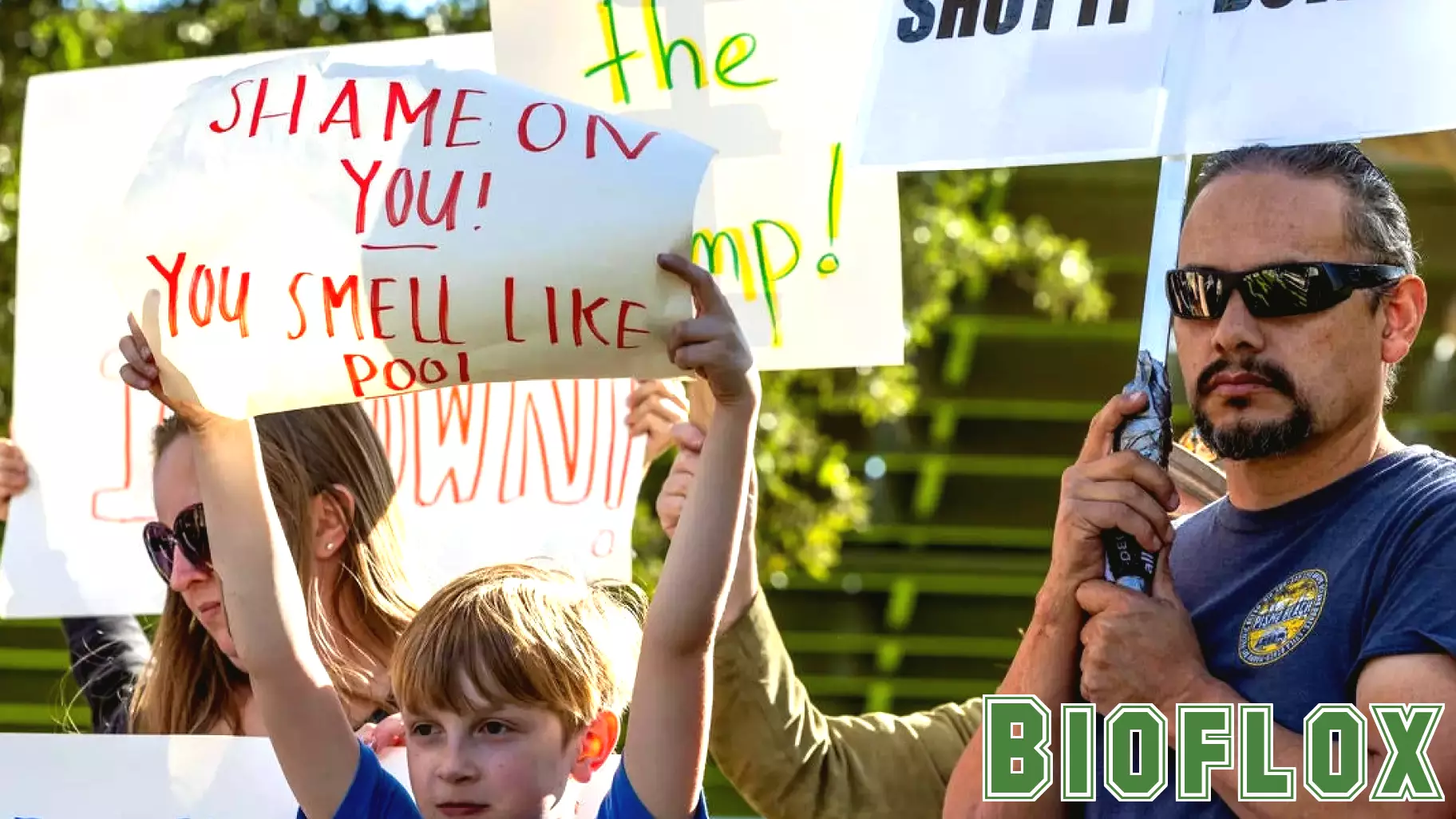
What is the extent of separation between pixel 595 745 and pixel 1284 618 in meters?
0.78

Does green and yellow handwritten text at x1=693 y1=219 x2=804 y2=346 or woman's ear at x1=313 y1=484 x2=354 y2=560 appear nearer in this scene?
woman's ear at x1=313 y1=484 x2=354 y2=560

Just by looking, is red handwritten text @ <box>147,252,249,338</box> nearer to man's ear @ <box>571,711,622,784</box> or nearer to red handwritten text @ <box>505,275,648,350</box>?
red handwritten text @ <box>505,275,648,350</box>

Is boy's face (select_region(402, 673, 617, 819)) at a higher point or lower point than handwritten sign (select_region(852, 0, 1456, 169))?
lower

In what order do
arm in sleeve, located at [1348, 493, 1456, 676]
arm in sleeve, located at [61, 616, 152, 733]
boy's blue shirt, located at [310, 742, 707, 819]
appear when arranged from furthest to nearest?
arm in sleeve, located at [61, 616, 152, 733] < boy's blue shirt, located at [310, 742, 707, 819] < arm in sleeve, located at [1348, 493, 1456, 676]

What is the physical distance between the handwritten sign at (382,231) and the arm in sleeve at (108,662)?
44.5 inches

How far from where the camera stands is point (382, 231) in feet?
7.64

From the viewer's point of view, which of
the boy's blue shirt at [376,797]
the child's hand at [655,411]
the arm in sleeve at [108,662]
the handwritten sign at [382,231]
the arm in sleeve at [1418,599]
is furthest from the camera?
the arm in sleeve at [108,662]

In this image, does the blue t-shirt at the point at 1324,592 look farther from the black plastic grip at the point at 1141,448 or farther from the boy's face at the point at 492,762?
the boy's face at the point at 492,762

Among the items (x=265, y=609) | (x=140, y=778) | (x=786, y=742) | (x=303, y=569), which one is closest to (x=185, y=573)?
(x=303, y=569)

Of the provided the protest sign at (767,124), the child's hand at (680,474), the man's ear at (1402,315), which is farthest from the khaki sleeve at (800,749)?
the man's ear at (1402,315)

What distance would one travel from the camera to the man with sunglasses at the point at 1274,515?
7.27ft

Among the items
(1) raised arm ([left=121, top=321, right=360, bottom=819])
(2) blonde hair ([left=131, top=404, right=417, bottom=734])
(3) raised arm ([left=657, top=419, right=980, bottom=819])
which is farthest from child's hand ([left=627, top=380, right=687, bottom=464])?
(1) raised arm ([left=121, top=321, right=360, bottom=819])

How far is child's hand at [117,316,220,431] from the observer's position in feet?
7.80

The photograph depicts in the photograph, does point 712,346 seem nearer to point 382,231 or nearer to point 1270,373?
point 382,231
